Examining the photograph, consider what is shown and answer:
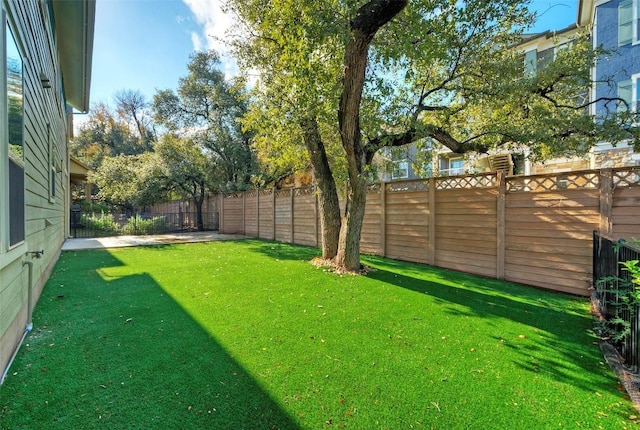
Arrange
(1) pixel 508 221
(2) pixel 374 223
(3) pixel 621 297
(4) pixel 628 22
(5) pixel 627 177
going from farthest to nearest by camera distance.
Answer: (4) pixel 628 22
(2) pixel 374 223
(1) pixel 508 221
(5) pixel 627 177
(3) pixel 621 297

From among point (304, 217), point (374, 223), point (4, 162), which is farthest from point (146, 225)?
point (4, 162)

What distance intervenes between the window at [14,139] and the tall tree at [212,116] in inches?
444

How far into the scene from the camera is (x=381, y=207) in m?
7.58

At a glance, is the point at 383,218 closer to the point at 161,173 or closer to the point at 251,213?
the point at 251,213

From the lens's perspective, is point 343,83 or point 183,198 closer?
point 343,83

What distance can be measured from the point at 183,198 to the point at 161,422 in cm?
2000

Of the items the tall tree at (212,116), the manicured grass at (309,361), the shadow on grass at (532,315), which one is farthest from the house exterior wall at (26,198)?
the tall tree at (212,116)

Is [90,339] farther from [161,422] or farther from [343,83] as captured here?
[343,83]

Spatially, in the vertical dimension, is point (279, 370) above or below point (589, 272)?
below

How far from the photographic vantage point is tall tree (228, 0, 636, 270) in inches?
173

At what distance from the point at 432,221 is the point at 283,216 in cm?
594

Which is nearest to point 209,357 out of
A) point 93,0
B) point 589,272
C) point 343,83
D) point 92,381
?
point 92,381

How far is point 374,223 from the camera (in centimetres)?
784

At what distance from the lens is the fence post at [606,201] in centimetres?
429
